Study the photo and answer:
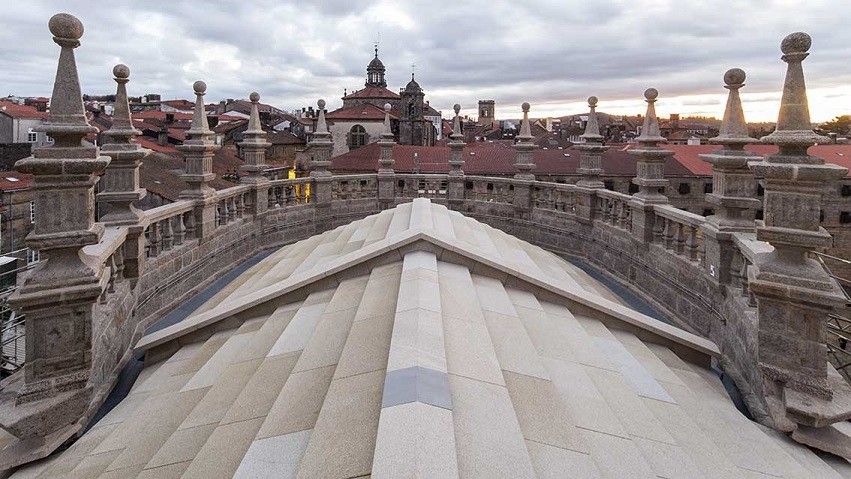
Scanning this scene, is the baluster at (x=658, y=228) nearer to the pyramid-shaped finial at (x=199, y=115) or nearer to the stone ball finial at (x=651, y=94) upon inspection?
the stone ball finial at (x=651, y=94)

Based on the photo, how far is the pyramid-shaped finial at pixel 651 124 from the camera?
952cm

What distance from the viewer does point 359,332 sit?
444cm

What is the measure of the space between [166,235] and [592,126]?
9101 millimetres

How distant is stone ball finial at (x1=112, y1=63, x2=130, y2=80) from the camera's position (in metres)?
7.90

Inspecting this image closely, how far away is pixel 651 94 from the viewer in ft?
32.2

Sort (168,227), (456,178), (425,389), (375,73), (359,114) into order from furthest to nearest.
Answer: (375,73)
(359,114)
(456,178)
(168,227)
(425,389)

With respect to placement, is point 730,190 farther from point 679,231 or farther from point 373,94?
point 373,94

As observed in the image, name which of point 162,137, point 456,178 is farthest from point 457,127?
point 162,137

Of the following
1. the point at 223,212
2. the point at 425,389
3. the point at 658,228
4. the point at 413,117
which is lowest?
the point at 425,389

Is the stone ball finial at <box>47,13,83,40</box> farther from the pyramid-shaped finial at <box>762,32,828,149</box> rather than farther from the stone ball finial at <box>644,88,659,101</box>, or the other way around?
the stone ball finial at <box>644,88,659,101</box>

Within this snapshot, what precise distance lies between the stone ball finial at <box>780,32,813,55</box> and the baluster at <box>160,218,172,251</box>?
8247 millimetres

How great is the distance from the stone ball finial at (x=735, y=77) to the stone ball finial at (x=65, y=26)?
7.28m

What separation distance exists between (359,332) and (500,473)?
1.92 m

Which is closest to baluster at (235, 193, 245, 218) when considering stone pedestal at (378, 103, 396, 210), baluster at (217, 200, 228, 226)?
baluster at (217, 200, 228, 226)
